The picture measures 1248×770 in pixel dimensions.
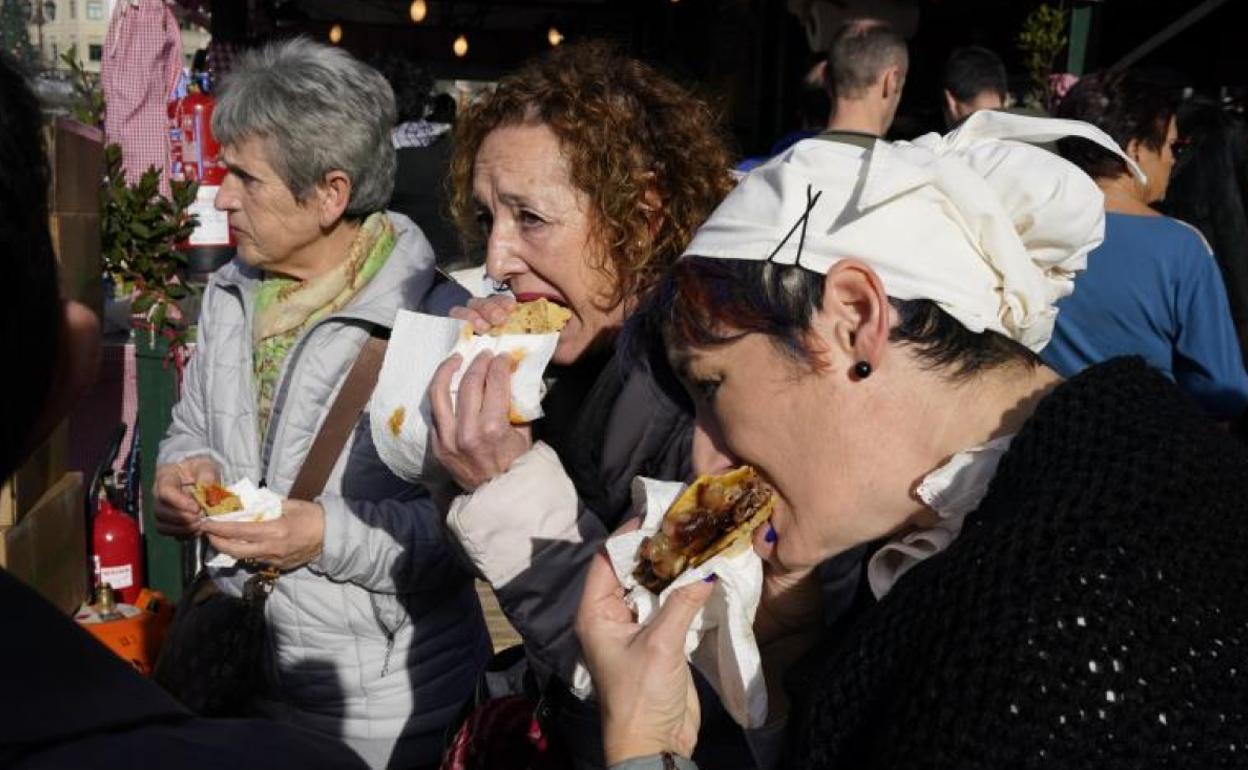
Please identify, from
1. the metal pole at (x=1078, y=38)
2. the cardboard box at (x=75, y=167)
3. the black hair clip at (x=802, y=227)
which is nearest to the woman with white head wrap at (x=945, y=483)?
the black hair clip at (x=802, y=227)

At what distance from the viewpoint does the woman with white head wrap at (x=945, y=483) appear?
1.29 m

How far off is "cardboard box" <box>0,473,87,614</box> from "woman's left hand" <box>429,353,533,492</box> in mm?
1955

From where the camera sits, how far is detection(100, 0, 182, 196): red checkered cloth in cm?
662

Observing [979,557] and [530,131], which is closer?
[979,557]

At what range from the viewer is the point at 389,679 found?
A: 3037 mm

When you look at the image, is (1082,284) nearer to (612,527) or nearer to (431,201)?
(612,527)

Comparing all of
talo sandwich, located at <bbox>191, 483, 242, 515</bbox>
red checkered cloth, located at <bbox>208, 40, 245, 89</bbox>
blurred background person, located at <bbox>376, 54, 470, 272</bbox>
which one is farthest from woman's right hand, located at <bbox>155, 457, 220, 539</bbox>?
red checkered cloth, located at <bbox>208, 40, 245, 89</bbox>

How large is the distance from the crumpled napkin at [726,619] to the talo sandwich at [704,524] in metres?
0.02

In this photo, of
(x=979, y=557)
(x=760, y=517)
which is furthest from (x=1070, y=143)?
(x=979, y=557)

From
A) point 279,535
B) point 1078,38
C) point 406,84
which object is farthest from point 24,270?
point 1078,38

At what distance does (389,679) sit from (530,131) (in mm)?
1341

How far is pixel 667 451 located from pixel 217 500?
46.8 inches

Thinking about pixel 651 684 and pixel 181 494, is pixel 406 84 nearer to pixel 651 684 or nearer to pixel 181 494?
pixel 181 494

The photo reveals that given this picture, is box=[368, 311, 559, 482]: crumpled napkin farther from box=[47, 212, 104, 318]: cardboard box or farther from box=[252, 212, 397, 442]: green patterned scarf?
box=[47, 212, 104, 318]: cardboard box
